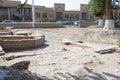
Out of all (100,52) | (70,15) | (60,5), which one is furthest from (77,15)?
(100,52)

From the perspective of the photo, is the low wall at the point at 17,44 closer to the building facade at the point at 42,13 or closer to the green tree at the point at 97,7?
the green tree at the point at 97,7

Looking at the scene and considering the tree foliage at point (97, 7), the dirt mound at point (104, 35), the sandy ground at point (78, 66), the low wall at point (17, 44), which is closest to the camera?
the sandy ground at point (78, 66)

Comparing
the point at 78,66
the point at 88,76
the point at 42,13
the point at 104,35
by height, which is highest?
the point at 42,13

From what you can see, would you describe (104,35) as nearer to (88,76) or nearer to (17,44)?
(17,44)

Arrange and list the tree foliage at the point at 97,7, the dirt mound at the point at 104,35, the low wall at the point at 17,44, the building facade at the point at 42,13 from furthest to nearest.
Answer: the building facade at the point at 42,13 < the tree foliage at the point at 97,7 < the dirt mound at the point at 104,35 < the low wall at the point at 17,44

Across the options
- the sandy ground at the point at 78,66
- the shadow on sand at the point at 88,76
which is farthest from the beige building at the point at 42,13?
the shadow on sand at the point at 88,76

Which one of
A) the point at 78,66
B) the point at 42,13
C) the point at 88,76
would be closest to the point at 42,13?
the point at 42,13

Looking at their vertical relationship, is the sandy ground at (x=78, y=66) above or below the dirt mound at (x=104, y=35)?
below

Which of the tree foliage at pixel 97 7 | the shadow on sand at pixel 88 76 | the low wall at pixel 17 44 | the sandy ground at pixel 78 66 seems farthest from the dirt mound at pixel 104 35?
the shadow on sand at pixel 88 76

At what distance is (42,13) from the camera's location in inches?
2505

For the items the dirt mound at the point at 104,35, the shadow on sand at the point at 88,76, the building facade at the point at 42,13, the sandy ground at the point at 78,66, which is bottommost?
the shadow on sand at the point at 88,76

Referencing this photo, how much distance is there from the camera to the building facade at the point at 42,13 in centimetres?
5717

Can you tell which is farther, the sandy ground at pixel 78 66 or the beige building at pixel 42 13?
the beige building at pixel 42 13

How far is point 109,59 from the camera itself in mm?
9844
